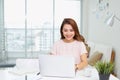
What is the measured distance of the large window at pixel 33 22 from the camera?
231 inches

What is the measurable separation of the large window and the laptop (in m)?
4.20

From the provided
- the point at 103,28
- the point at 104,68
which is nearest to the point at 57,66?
the point at 104,68

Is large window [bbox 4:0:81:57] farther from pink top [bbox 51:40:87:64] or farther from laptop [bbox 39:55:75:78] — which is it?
laptop [bbox 39:55:75:78]

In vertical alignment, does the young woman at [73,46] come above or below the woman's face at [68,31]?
below

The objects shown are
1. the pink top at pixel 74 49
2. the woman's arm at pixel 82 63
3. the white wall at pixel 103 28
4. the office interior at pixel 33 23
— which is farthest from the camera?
the office interior at pixel 33 23

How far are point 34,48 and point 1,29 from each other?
1.04 meters

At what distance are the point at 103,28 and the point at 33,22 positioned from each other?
224cm

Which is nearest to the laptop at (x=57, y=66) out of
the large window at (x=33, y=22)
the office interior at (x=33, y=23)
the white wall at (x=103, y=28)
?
the white wall at (x=103, y=28)

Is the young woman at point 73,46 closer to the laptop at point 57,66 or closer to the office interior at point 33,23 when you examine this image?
the laptop at point 57,66

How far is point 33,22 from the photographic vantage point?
6.00 metres

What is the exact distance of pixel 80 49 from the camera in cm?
220

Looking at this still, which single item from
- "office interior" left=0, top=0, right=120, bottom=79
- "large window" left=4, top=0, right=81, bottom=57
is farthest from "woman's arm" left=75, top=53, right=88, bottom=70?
"large window" left=4, top=0, right=81, bottom=57

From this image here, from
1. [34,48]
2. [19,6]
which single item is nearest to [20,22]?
[19,6]

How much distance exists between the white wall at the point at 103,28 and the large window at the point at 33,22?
2.23 ft
